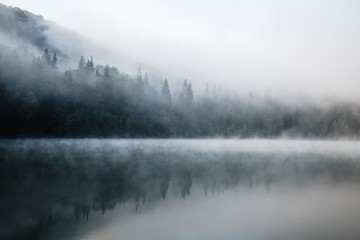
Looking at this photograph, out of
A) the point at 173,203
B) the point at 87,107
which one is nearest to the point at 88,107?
the point at 87,107

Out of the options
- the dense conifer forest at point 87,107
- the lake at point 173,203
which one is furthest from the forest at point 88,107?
the lake at point 173,203

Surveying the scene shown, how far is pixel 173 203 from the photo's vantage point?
26172 mm

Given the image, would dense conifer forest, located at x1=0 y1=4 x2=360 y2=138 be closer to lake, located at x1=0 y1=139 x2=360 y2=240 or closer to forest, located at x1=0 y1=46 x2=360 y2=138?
forest, located at x1=0 y1=46 x2=360 y2=138

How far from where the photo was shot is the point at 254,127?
7672 inches

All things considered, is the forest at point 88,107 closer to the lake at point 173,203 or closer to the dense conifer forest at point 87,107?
the dense conifer forest at point 87,107

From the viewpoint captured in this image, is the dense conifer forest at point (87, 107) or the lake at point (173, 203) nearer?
the lake at point (173, 203)

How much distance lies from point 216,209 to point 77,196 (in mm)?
11716

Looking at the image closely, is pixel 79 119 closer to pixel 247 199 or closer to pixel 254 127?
pixel 247 199

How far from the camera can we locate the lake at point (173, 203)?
61.6 ft

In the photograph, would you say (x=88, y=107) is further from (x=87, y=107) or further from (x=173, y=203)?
(x=173, y=203)

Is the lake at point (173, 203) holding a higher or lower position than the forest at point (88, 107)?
lower

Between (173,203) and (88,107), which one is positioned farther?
(88,107)

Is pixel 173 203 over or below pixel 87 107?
below

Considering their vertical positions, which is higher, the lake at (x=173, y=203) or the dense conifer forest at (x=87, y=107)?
the dense conifer forest at (x=87, y=107)
